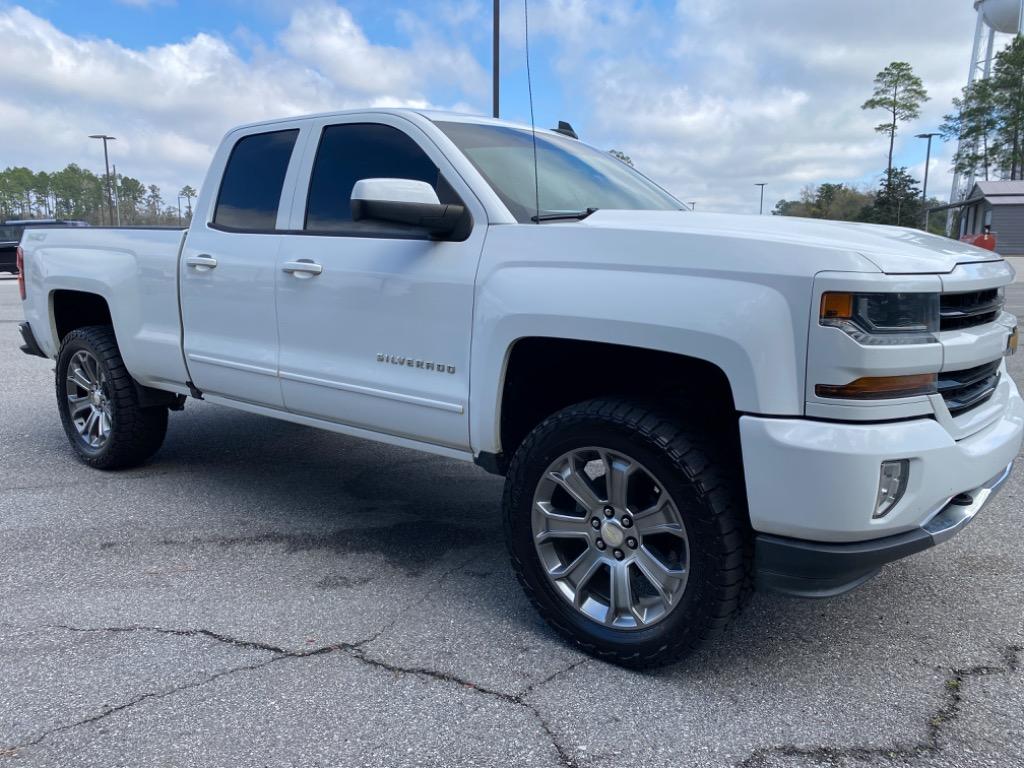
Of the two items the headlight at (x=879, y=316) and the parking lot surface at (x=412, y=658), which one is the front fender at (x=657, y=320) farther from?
the parking lot surface at (x=412, y=658)

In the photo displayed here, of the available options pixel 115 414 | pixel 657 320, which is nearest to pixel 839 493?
pixel 657 320

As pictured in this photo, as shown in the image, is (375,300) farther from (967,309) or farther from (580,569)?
(967,309)

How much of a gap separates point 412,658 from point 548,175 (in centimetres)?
202

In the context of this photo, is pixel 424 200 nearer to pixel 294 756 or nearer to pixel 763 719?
pixel 294 756

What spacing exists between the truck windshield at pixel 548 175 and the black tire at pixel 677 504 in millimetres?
870

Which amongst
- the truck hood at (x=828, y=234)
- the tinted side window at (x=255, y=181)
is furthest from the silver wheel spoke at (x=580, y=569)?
the tinted side window at (x=255, y=181)

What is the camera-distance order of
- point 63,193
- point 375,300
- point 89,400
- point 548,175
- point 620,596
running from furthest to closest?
point 63,193, point 89,400, point 548,175, point 375,300, point 620,596

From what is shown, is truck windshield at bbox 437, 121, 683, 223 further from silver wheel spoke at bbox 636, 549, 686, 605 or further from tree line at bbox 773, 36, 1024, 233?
tree line at bbox 773, 36, 1024, 233

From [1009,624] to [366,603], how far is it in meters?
2.44

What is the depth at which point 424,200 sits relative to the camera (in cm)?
312

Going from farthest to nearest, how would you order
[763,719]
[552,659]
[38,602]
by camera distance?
1. [38,602]
2. [552,659]
3. [763,719]

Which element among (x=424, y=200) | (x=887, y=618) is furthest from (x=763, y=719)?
(x=424, y=200)

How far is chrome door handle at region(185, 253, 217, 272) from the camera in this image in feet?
14.0

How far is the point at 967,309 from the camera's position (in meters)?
2.70
